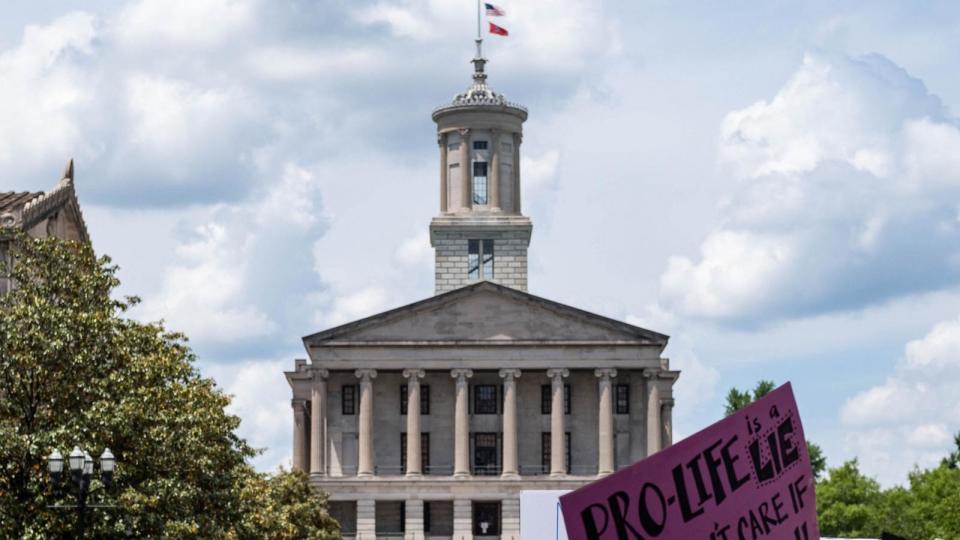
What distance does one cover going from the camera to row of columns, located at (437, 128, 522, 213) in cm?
13675

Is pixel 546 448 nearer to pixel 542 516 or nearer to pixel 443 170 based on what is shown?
pixel 443 170

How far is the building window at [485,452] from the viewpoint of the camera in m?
126

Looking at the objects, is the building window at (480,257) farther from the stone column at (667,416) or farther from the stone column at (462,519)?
the stone column at (462,519)

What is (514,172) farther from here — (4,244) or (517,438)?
(4,244)

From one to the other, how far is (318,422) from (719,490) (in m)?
109

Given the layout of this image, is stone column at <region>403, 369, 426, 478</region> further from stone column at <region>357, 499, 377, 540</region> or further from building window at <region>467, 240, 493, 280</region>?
building window at <region>467, 240, 493, 280</region>

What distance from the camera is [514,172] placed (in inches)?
→ 5492

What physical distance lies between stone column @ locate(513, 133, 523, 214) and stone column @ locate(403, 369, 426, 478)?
71.7ft

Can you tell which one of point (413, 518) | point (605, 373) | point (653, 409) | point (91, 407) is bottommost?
point (91, 407)

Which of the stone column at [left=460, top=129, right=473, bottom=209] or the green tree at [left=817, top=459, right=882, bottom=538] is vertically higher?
the stone column at [left=460, top=129, right=473, bottom=209]

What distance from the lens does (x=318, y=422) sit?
403ft

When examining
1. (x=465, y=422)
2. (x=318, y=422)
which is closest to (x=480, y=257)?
(x=465, y=422)

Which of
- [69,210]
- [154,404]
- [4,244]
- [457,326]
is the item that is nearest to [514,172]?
[457,326]

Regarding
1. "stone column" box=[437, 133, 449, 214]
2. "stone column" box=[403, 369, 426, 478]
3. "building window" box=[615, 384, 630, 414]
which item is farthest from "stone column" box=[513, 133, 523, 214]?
"stone column" box=[403, 369, 426, 478]
